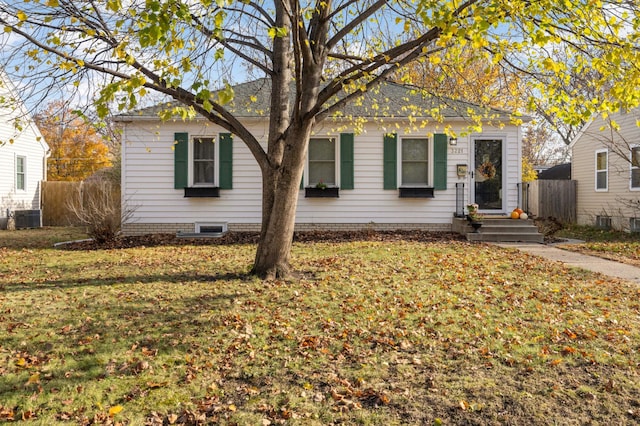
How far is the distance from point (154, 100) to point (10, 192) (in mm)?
11920

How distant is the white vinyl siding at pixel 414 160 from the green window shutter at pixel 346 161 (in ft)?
4.54

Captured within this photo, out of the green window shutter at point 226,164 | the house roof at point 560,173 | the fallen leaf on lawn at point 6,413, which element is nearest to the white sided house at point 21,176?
the green window shutter at point 226,164

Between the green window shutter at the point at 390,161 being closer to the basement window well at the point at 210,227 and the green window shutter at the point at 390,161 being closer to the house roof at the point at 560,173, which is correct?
the basement window well at the point at 210,227

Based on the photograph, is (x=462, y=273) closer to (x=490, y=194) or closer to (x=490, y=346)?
(x=490, y=346)

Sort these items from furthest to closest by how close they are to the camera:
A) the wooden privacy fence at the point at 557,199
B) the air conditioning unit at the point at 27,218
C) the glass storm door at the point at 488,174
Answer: the wooden privacy fence at the point at 557,199 < the air conditioning unit at the point at 27,218 < the glass storm door at the point at 488,174

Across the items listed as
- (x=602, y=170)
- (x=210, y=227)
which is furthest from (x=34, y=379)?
(x=602, y=170)

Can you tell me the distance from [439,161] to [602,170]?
7.42 m

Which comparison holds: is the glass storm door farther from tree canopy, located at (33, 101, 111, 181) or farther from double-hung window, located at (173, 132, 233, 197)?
tree canopy, located at (33, 101, 111, 181)

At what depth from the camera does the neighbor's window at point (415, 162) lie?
12242mm

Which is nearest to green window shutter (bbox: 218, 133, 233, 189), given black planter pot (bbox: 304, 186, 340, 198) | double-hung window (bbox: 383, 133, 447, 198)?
black planter pot (bbox: 304, 186, 340, 198)

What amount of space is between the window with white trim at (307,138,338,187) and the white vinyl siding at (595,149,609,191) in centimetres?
964

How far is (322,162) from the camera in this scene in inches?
481

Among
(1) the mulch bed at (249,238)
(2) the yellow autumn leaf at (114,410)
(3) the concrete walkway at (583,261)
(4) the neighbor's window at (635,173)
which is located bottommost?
(2) the yellow autumn leaf at (114,410)

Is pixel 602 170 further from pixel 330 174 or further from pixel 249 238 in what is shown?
pixel 249 238
